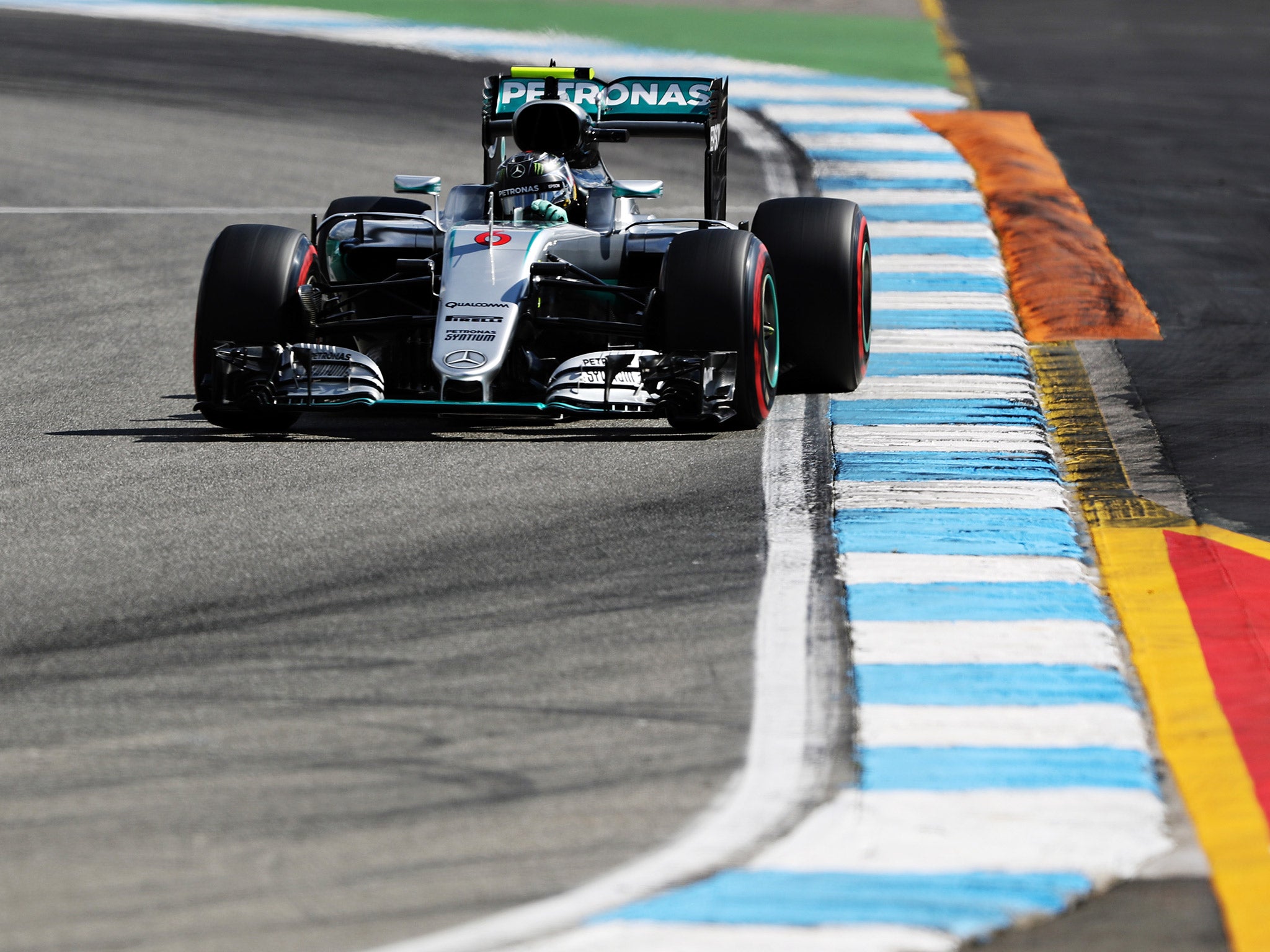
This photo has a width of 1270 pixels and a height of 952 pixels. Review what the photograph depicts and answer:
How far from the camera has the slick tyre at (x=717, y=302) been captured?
9195 mm

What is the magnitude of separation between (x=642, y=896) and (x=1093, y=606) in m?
2.80

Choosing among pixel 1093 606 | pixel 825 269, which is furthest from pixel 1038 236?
pixel 1093 606

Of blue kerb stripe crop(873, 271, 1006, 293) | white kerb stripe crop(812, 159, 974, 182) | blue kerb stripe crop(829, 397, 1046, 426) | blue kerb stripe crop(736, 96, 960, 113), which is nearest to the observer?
blue kerb stripe crop(829, 397, 1046, 426)

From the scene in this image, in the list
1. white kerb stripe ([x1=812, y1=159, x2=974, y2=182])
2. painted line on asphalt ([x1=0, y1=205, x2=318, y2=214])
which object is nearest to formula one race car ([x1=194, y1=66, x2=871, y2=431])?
painted line on asphalt ([x1=0, y1=205, x2=318, y2=214])

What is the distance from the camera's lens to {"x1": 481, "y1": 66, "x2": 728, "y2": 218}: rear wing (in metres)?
10.7

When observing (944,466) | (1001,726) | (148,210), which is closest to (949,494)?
(944,466)

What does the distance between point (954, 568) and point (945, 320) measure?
5265 millimetres

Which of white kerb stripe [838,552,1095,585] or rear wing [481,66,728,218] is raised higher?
rear wing [481,66,728,218]

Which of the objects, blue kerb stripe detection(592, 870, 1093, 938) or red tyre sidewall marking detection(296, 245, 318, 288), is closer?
blue kerb stripe detection(592, 870, 1093, 938)

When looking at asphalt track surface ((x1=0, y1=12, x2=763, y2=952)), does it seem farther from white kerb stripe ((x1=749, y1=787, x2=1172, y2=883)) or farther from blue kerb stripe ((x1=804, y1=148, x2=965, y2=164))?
blue kerb stripe ((x1=804, y1=148, x2=965, y2=164))

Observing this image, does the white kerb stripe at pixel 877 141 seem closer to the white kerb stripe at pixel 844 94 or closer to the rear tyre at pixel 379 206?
the white kerb stripe at pixel 844 94

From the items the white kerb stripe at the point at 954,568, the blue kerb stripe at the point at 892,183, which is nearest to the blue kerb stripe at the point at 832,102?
the blue kerb stripe at the point at 892,183

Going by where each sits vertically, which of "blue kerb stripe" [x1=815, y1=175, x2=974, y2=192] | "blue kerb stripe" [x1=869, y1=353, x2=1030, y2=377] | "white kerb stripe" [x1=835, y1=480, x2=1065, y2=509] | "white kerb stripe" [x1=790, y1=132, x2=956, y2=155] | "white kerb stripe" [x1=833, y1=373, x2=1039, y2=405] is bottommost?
"white kerb stripe" [x1=835, y1=480, x2=1065, y2=509]

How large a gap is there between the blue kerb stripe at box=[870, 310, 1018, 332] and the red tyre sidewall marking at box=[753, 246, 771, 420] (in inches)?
111
